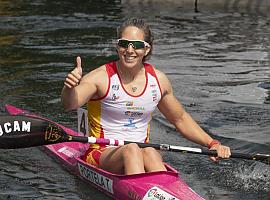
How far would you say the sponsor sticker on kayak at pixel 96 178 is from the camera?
667cm

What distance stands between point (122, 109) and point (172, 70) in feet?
22.1

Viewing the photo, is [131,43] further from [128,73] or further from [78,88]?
[78,88]

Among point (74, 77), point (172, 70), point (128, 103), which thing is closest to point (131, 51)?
point (128, 103)

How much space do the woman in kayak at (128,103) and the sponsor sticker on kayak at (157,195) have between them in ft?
1.05

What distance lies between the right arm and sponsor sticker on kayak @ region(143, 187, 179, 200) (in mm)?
1042

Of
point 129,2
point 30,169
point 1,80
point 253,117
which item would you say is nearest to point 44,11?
point 129,2

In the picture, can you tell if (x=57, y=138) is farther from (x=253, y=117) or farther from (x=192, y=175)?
(x=253, y=117)

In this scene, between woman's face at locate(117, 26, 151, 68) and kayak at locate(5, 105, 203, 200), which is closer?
kayak at locate(5, 105, 203, 200)

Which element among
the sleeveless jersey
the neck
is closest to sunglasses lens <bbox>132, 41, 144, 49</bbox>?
the neck

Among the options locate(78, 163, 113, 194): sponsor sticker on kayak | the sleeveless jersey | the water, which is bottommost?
the water

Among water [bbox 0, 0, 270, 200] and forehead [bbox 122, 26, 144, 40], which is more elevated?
forehead [bbox 122, 26, 144, 40]

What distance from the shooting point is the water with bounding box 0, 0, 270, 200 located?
7.62 meters

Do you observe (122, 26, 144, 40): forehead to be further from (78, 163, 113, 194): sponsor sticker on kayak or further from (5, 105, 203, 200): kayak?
(78, 163, 113, 194): sponsor sticker on kayak

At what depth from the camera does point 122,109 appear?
6824mm
